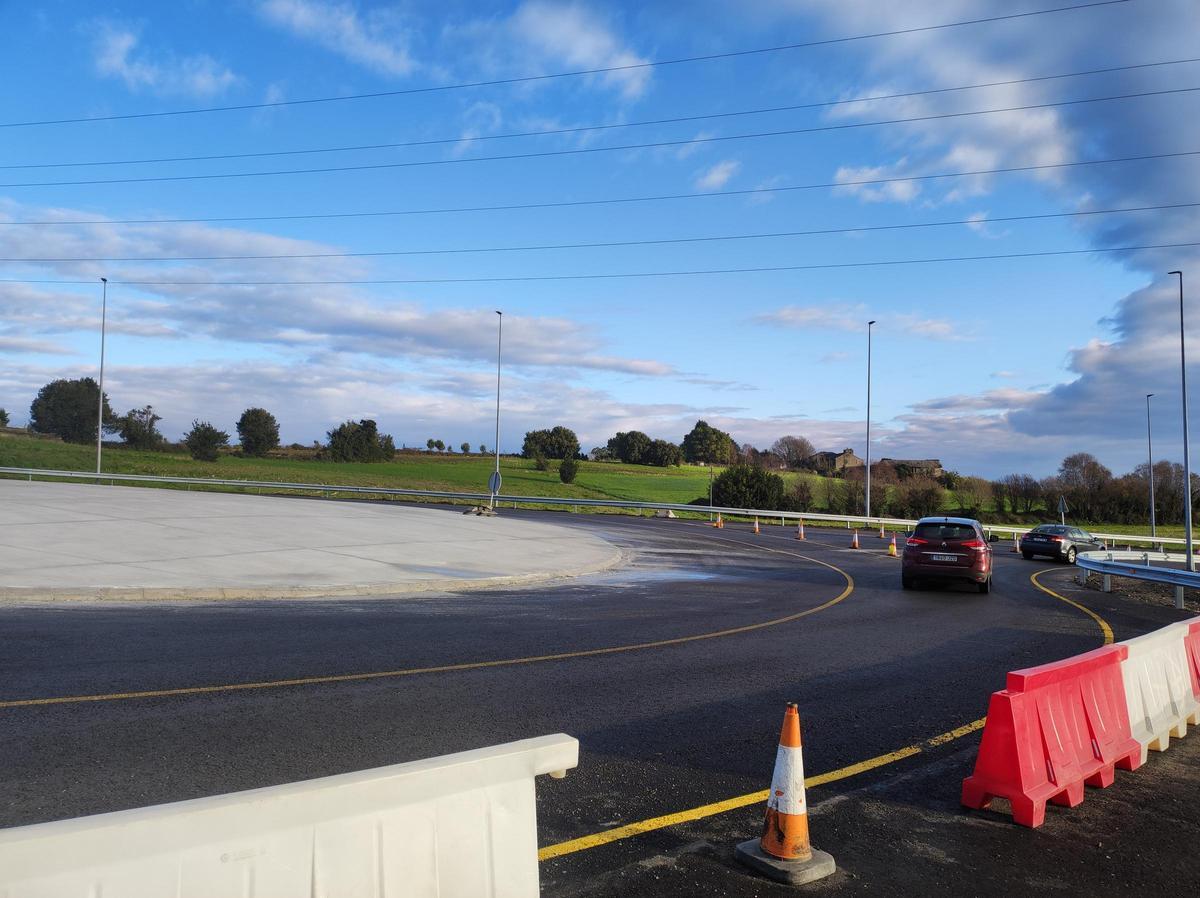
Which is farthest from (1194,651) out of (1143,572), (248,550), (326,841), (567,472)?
(567,472)

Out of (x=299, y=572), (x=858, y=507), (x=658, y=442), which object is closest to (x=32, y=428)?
(x=658, y=442)

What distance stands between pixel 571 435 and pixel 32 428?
59.1 m

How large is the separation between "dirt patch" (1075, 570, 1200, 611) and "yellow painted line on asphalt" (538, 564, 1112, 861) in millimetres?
14477

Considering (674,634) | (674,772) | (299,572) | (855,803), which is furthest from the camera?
(299,572)

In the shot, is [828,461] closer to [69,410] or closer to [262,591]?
[69,410]

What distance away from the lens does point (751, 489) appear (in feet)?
199

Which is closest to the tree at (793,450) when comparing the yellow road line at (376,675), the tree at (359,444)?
the tree at (359,444)

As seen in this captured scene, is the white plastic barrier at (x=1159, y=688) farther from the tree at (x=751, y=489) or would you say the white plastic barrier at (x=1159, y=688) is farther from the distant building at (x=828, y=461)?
the distant building at (x=828, y=461)

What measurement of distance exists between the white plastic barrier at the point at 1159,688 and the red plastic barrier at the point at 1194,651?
8 centimetres

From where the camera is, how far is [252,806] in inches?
112

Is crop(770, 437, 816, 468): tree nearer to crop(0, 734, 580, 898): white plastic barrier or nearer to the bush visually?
the bush

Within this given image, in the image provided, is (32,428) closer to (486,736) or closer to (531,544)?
(531,544)

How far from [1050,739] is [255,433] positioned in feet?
328

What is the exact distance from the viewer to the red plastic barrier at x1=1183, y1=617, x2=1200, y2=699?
7586 millimetres
